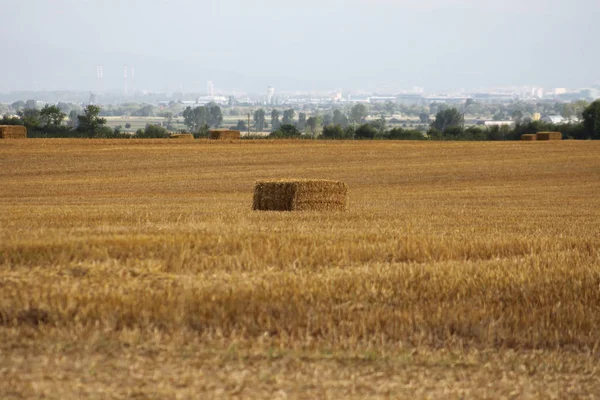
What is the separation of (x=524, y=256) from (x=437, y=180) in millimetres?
32220

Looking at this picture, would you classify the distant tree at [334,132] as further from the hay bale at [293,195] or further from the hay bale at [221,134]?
the hay bale at [293,195]

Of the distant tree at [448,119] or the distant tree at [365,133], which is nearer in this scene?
the distant tree at [365,133]

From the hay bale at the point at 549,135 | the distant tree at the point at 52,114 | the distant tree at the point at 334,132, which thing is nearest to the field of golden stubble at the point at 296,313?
the hay bale at the point at 549,135

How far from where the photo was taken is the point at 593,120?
9412 centimetres

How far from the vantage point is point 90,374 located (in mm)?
5777

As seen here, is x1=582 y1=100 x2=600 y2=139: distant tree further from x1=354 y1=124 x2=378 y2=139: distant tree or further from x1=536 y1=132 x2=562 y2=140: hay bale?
x1=536 y1=132 x2=562 y2=140: hay bale

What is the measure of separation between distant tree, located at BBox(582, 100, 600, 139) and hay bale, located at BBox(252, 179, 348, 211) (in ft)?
252

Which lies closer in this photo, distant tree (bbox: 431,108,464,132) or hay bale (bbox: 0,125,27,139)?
hay bale (bbox: 0,125,27,139)

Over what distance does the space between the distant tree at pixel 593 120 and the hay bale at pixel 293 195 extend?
252ft

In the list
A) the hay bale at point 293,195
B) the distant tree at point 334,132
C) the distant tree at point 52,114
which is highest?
the distant tree at point 52,114

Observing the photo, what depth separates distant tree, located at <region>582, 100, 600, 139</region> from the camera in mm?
93625

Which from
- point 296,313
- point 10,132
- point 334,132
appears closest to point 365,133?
point 334,132

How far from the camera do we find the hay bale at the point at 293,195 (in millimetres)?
22094

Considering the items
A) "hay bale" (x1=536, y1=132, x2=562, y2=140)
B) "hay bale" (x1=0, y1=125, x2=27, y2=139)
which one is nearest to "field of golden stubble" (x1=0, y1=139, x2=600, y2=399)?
"hay bale" (x1=0, y1=125, x2=27, y2=139)
